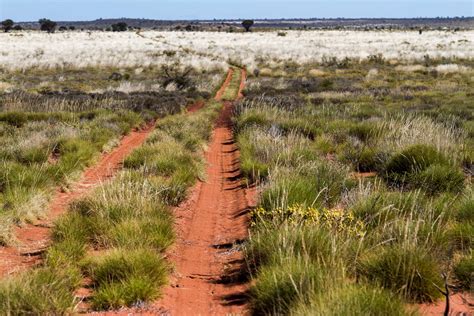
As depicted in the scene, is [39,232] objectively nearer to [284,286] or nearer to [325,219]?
[325,219]

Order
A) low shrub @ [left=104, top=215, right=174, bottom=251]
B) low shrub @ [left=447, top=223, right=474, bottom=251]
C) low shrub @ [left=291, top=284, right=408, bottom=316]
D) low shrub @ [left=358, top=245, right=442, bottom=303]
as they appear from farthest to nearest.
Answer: low shrub @ [left=104, top=215, right=174, bottom=251] → low shrub @ [left=447, top=223, right=474, bottom=251] → low shrub @ [left=358, top=245, right=442, bottom=303] → low shrub @ [left=291, top=284, right=408, bottom=316]

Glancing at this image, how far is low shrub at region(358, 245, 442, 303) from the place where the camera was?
4609 mm

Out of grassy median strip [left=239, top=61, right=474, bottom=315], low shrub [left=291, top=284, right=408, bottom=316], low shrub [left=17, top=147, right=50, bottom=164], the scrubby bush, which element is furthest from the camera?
low shrub [left=17, top=147, right=50, bottom=164]

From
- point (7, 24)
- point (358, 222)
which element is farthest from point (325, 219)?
point (7, 24)

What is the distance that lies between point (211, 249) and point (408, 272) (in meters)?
2.65

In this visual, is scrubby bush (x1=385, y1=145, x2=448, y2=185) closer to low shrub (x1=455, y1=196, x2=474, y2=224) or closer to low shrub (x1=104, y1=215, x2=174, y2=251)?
low shrub (x1=455, y1=196, x2=474, y2=224)

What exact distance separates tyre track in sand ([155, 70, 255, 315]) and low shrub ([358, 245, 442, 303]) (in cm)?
125

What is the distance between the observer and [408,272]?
4535 mm

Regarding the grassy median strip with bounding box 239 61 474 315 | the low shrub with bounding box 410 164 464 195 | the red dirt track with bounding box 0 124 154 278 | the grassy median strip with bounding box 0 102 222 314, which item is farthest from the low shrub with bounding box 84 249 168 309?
the low shrub with bounding box 410 164 464 195

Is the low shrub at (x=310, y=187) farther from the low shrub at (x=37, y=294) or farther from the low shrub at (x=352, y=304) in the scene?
the low shrub at (x=37, y=294)

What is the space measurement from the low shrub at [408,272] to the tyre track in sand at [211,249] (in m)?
1.25

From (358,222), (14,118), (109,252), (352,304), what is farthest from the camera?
(14,118)

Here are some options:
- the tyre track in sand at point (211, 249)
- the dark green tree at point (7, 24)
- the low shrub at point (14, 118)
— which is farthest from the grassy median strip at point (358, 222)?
the dark green tree at point (7, 24)

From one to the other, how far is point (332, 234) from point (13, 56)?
48.2 m
